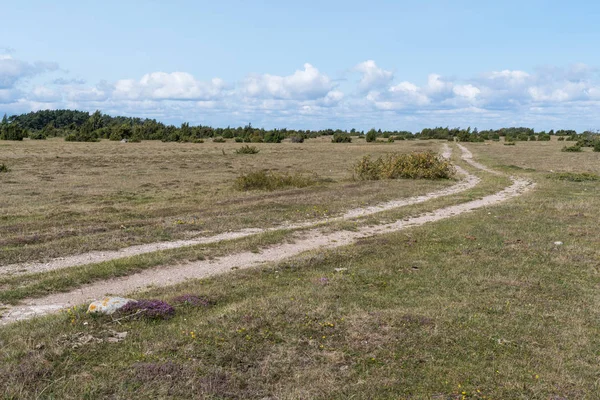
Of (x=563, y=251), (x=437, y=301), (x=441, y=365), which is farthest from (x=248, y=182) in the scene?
(x=441, y=365)

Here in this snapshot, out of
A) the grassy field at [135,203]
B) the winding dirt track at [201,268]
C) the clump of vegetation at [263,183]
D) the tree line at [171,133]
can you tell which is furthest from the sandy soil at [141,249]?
the tree line at [171,133]

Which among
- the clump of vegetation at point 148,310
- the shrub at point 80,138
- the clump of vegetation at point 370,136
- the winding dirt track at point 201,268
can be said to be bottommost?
the winding dirt track at point 201,268

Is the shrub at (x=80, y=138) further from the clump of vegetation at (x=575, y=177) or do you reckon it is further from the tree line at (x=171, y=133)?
the clump of vegetation at (x=575, y=177)

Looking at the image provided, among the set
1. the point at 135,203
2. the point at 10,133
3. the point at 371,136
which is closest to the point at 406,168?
the point at 135,203

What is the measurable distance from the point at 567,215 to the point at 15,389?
17679 mm

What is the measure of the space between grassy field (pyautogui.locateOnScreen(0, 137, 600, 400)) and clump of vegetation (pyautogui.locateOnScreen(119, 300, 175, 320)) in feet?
0.51

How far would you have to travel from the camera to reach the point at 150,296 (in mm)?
8781

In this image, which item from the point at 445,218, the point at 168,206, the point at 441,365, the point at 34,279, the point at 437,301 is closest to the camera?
the point at 441,365

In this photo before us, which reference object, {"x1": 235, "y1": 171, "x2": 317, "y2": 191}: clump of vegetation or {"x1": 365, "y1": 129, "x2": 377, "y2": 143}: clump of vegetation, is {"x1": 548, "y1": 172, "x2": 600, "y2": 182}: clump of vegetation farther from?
{"x1": 365, "y1": 129, "x2": 377, "y2": 143}: clump of vegetation

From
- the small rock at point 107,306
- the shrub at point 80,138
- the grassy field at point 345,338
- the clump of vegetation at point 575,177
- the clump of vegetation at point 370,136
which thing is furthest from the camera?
the clump of vegetation at point 370,136

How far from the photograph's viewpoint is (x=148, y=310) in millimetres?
7480

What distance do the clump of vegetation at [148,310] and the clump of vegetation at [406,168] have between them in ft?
80.1

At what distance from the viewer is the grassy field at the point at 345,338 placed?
5.62 m

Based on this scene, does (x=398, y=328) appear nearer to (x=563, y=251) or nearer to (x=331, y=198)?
(x=563, y=251)
